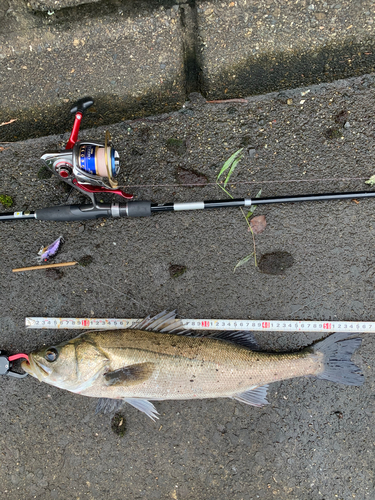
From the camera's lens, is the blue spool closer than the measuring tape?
Yes

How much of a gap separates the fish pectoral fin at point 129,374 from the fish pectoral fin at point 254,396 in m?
0.81

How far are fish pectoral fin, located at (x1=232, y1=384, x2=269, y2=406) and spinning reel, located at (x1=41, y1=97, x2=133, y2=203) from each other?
2087mm

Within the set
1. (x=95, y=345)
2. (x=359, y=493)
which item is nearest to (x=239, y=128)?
(x=95, y=345)

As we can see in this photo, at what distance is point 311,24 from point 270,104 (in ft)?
2.72

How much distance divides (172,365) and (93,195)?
1595 mm

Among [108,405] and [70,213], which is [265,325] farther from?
[70,213]

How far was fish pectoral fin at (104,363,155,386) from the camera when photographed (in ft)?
8.57

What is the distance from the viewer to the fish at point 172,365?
2621 millimetres

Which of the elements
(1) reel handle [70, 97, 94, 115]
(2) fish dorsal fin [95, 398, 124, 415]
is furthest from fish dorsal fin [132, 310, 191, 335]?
(1) reel handle [70, 97, 94, 115]

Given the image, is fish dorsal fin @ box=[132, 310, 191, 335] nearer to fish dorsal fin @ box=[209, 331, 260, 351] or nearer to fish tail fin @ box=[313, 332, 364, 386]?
fish dorsal fin @ box=[209, 331, 260, 351]

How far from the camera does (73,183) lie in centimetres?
280

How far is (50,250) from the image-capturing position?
303 cm

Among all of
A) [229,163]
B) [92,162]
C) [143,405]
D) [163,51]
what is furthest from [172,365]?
[163,51]

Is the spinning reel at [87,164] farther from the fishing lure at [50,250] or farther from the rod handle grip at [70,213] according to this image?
the fishing lure at [50,250]
